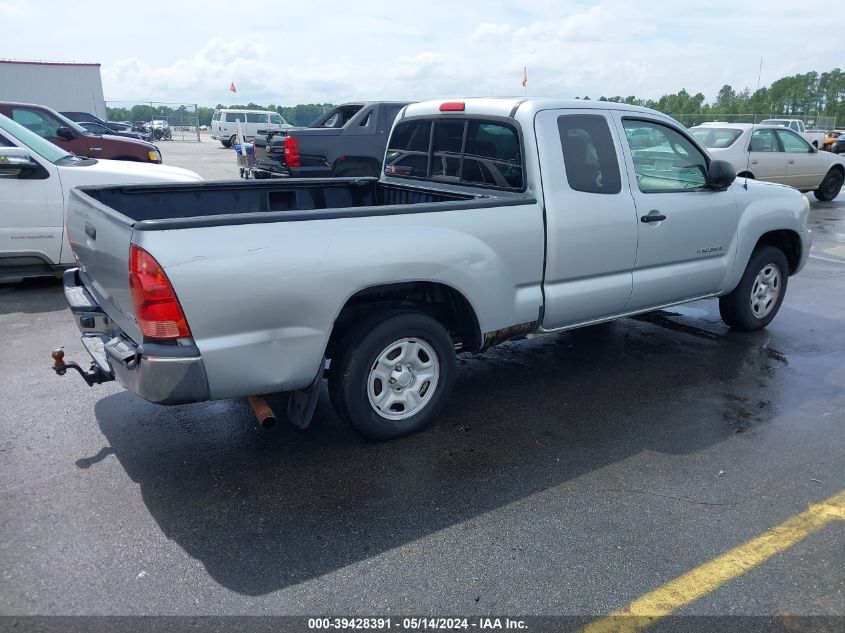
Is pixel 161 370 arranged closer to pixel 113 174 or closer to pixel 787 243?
pixel 113 174

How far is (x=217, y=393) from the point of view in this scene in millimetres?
3189

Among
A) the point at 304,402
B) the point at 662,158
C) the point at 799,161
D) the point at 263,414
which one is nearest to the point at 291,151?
the point at 662,158

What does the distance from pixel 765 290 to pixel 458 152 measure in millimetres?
3192

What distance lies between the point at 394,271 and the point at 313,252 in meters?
0.48

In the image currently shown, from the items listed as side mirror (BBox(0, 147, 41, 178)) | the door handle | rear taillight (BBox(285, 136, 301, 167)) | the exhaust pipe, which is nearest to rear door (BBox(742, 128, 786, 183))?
rear taillight (BBox(285, 136, 301, 167))

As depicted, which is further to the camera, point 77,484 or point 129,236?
point 77,484

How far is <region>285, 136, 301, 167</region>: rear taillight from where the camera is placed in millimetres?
11664

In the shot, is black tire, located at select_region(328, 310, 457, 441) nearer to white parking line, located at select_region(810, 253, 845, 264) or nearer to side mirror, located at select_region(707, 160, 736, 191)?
side mirror, located at select_region(707, 160, 736, 191)

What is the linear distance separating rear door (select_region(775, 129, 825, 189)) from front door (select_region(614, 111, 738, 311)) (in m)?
10.2

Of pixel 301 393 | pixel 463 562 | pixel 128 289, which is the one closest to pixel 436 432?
pixel 301 393

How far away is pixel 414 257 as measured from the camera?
3598 mm

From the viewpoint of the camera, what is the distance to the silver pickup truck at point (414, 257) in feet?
10.1

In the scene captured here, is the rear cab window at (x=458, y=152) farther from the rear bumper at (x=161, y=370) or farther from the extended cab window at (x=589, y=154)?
the rear bumper at (x=161, y=370)

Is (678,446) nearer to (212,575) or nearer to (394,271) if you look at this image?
(394,271)
